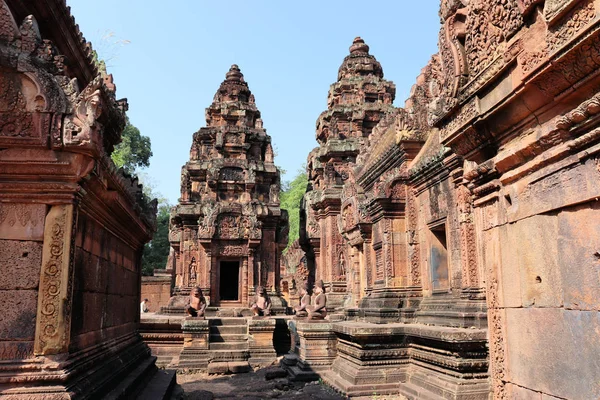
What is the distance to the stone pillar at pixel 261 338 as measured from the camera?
590 inches

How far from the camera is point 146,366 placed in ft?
22.4

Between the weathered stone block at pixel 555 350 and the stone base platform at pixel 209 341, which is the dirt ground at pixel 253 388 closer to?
the stone base platform at pixel 209 341

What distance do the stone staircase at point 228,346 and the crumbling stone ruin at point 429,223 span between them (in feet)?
10.4

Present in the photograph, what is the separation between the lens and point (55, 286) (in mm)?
3754

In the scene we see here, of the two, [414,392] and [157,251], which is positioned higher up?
[157,251]

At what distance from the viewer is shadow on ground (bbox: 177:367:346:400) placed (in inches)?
352

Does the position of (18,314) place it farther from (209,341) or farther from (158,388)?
(209,341)

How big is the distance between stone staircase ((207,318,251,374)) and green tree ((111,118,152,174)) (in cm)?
2743

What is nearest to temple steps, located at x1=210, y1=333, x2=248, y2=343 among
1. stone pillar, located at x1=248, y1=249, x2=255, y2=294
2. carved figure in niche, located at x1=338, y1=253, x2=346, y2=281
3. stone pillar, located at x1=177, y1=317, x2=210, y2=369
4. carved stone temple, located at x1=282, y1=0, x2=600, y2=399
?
stone pillar, located at x1=177, y1=317, x2=210, y2=369

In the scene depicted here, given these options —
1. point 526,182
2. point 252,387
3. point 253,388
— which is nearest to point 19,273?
point 526,182

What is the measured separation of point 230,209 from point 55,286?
633 inches

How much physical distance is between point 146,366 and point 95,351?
2.46m

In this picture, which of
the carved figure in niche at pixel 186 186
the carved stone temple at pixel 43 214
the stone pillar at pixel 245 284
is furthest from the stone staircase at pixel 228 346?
the carved stone temple at pixel 43 214

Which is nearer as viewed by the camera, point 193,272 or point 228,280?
point 193,272
